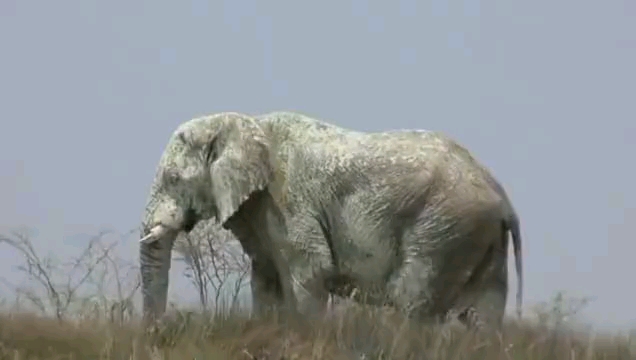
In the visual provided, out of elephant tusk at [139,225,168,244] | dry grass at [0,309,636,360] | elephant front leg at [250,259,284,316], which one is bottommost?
elephant front leg at [250,259,284,316]

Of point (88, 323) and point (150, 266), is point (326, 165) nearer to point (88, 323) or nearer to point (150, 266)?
point (150, 266)

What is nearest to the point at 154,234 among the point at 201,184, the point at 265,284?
the point at 201,184

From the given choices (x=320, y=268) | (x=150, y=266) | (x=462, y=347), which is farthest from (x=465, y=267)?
(x=150, y=266)

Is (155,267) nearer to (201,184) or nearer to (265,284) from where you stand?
(201,184)

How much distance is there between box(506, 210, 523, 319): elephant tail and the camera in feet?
19.3

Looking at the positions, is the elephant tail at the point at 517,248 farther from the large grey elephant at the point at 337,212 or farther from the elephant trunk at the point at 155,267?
the elephant trunk at the point at 155,267

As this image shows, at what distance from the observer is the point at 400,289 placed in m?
5.73

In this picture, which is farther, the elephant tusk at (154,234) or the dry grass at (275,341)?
the elephant tusk at (154,234)

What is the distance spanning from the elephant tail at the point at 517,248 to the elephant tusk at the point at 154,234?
1.75 meters

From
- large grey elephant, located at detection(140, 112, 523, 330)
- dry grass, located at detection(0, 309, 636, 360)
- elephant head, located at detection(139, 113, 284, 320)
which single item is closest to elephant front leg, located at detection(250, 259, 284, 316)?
large grey elephant, located at detection(140, 112, 523, 330)

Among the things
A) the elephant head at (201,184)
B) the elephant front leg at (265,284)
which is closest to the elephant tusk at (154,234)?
the elephant head at (201,184)

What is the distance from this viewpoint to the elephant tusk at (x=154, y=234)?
621cm

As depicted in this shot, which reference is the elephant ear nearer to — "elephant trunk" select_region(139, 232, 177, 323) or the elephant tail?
"elephant trunk" select_region(139, 232, 177, 323)

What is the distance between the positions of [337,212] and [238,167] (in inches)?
23.8
